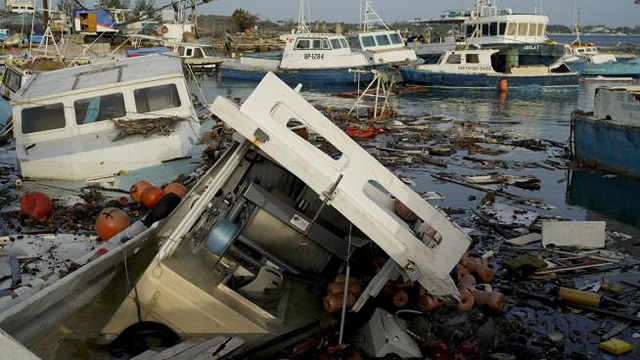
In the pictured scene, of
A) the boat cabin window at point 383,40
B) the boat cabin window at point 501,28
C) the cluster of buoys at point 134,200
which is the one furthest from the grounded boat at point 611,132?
the boat cabin window at point 501,28

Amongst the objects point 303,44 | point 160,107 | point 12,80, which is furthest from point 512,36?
point 160,107

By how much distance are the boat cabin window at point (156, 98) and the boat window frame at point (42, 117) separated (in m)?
1.37

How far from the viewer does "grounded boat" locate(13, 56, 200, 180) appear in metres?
11.0

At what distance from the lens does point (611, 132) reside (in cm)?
1334

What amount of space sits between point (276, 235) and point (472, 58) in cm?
3257

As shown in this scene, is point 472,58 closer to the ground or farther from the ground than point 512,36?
closer to the ground

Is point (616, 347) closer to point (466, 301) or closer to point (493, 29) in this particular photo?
point (466, 301)

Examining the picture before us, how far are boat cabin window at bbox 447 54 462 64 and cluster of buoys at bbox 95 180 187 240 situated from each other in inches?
1147

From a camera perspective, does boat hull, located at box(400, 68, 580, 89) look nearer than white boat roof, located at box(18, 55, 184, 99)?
No

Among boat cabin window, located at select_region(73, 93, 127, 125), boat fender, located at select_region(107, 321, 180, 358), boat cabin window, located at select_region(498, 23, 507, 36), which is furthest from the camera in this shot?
boat cabin window, located at select_region(498, 23, 507, 36)

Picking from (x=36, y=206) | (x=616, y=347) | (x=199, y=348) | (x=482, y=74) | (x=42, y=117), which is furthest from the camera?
(x=482, y=74)

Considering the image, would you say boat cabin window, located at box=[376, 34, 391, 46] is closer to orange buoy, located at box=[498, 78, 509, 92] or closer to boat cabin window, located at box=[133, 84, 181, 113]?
orange buoy, located at box=[498, 78, 509, 92]

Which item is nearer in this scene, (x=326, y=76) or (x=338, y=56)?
(x=338, y=56)

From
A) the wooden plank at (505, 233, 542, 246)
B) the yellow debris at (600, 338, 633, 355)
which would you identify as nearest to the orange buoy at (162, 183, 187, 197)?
the wooden plank at (505, 233, 542, 246)
